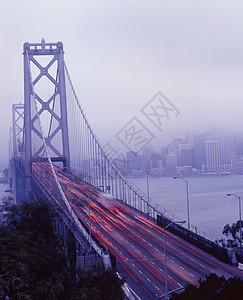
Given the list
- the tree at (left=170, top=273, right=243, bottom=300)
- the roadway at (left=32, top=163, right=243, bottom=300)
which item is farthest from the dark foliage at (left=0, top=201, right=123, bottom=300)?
the roadway at (left=32, top=163, right=243, bottom=300)

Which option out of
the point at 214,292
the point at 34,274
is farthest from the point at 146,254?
the point at 34,274

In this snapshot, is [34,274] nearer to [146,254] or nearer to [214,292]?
[214,292]

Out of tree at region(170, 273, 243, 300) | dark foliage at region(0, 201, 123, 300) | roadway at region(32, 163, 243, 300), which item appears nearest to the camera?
dark foliage at region(0, 201, 123, 300)

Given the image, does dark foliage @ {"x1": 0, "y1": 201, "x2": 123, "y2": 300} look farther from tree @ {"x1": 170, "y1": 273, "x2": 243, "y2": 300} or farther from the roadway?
the roadway

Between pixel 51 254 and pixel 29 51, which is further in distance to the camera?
pixel 29 51

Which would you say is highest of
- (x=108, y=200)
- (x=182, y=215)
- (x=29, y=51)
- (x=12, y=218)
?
(x=29, y=51)

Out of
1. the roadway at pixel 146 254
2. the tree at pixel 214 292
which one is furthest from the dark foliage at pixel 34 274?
the roadway at pixel 146 254

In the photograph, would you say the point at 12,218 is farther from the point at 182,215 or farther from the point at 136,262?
the point at 182,215


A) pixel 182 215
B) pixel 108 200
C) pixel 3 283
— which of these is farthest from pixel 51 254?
pixel 182 215
